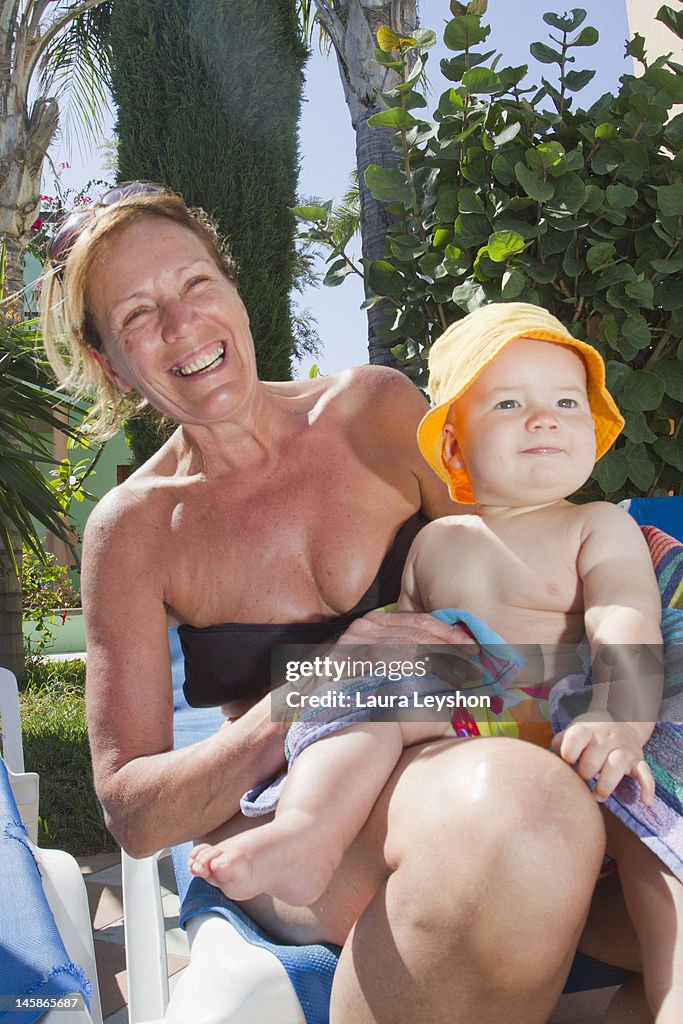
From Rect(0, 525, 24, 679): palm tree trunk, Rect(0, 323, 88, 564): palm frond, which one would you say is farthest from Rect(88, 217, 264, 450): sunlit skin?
Rect(0, 525, 24, 679): palm tree trunk

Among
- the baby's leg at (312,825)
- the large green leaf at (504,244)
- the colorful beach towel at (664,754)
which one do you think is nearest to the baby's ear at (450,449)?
the colorful beach towel at (664,754)

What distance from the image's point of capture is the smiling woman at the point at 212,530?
4.41 ft

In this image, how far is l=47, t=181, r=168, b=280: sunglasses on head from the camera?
1.70 metres

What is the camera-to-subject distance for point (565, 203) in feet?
7.79

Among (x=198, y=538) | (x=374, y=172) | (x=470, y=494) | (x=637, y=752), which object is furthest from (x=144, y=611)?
(x=374, y=172)

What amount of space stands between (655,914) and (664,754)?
0.16m

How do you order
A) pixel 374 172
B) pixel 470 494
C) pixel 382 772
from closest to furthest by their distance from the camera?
pixel 382 772 < pixel 470 494 < pixel 374 172

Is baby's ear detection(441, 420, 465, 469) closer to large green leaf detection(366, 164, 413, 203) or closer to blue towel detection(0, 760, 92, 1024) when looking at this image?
blue towel detection(0, 760, 92, 1024)

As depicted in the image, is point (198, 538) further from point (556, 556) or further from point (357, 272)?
point (357, 272)

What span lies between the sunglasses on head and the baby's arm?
1.05 meters

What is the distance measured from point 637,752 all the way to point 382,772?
0.94 feet

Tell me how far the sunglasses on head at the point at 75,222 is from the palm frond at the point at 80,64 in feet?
33.0

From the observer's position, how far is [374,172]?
2.60 metres

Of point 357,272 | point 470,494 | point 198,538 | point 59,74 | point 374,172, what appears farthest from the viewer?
point 59,74
